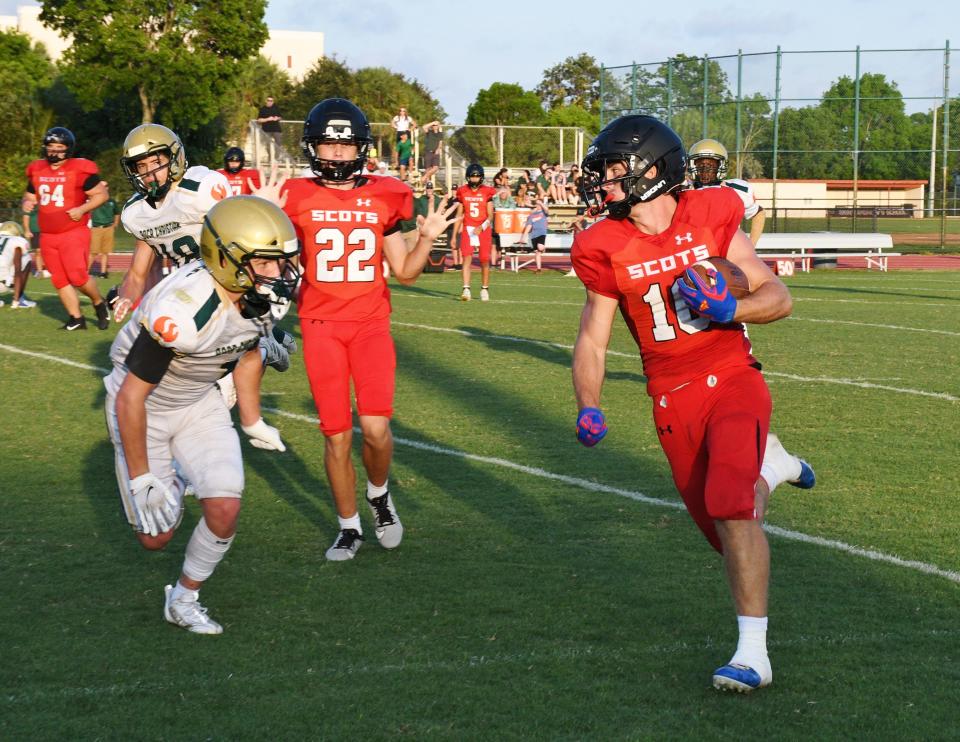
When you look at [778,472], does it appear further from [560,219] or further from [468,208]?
[560,219]

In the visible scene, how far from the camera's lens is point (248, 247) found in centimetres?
444

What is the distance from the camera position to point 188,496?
6.85m

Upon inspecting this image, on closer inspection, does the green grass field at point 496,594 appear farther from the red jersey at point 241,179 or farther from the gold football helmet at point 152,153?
the red jersey at point 241,179

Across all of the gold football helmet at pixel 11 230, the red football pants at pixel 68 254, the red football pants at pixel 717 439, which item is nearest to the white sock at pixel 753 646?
the red football pants at pixel 717 439

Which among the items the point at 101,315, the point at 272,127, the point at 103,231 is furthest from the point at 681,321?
the point at 272,127

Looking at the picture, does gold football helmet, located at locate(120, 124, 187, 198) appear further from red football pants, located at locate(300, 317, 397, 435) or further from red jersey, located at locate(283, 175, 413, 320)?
red football pants, located at locate(300, 317, 397, 435)

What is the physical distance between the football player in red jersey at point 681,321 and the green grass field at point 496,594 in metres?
0.49

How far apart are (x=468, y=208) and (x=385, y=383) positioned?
13.3 meters

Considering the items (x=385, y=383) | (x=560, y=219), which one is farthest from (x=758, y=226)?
(x=560, y=219)

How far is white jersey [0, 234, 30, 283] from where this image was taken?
15.2m

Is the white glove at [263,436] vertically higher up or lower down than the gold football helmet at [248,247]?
lower down

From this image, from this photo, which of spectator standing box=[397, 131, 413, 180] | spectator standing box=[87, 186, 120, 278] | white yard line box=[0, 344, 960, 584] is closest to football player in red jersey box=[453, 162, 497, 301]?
spectator standing box=[87, 186, 120, 278]

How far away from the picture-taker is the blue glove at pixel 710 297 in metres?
3.97

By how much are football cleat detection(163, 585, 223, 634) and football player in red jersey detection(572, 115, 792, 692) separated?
1619 millimetres
